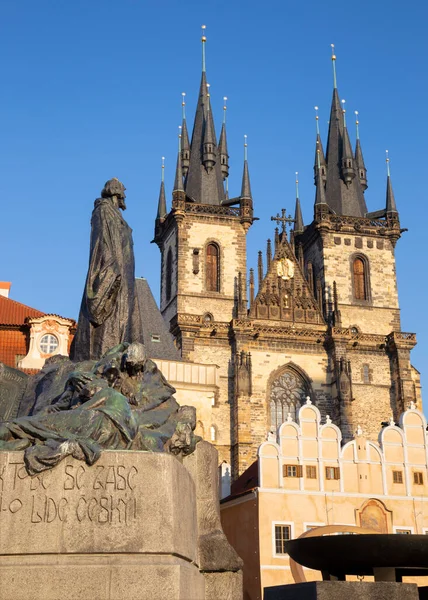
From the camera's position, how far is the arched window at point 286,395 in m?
38.9

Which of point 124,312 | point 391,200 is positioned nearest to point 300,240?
point 391,200

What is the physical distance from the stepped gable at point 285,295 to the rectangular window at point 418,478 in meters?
17.8

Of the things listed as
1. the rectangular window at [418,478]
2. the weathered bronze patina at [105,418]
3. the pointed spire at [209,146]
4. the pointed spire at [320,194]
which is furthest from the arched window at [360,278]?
the weathered bronze patina at [105,418]

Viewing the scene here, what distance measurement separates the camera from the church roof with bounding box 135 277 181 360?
27734 mm

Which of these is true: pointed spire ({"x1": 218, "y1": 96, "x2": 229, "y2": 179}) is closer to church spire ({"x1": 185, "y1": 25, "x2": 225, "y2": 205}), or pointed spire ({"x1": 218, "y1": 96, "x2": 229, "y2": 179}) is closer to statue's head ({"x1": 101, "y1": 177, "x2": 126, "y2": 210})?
church spire ({"x1": 185, "y1": 25, "x2": 225, "y2": 205})

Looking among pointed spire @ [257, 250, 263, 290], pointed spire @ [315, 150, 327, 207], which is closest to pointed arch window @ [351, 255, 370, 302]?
pointed spire @ [315, 150, 327, 207]

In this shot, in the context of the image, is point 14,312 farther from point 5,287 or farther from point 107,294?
point 107,294

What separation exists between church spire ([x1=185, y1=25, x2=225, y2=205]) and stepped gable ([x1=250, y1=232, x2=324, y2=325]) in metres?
4.57

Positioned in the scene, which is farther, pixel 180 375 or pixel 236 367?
pixel 236 367

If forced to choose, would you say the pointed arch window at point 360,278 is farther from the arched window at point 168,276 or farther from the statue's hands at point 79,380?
the statue's hands at point 79,380

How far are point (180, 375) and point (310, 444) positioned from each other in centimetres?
427

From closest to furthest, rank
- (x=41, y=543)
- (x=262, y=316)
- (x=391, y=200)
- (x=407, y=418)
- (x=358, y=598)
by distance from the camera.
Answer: (x=41, y=543), (x=358, y=598), (x=407, y=418), (x=262, y=316), (x=391, y=200)

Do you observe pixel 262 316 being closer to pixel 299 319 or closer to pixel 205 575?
pixel 299 319

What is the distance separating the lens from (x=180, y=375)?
81.4 feet
